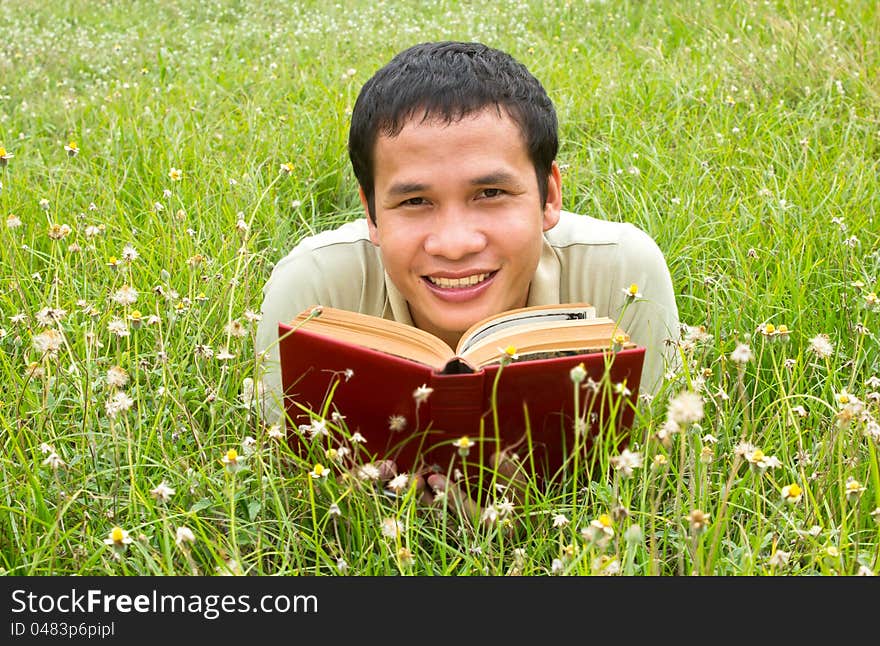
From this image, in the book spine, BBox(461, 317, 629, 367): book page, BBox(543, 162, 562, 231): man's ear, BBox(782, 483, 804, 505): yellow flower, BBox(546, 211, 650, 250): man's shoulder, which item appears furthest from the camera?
BBox(546, 211, 650, 250): man's shoulder

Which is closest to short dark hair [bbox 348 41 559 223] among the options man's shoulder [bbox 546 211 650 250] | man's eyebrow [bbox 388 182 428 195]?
man's eyebrow [bbox 388 182 428 195]

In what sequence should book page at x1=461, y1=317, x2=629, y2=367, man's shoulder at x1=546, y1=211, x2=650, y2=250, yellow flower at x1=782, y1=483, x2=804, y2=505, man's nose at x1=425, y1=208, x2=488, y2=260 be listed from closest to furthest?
yellow flower at x1=782, y1=483, x2=804, y2=505
book page at x1=461, y1=317, x2=629, y2=367
man's nose at x1=425, y1=208, x2=488, y2=260
man's shoulder at x1=546, y1=211, x2=650, y2=250

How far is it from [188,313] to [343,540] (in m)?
1.01

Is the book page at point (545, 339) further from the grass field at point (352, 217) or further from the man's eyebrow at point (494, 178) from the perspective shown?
the man's eyebrow at point (494, 178)

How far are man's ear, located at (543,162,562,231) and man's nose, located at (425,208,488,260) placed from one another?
1.26 ft

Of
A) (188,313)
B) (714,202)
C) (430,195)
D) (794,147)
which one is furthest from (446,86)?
(794,147)

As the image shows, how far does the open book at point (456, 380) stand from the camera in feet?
6.75

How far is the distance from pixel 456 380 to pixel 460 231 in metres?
0.54

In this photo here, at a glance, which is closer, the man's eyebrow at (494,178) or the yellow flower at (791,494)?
the yellow flower at (791,494)

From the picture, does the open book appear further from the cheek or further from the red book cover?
the cheek

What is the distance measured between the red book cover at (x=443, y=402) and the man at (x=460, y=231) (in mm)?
123

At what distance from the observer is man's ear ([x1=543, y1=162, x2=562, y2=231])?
2793 mm

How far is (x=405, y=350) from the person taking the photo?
2.18 m

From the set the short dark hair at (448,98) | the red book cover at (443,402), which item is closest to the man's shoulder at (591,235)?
the short dark hair at (448,98)
